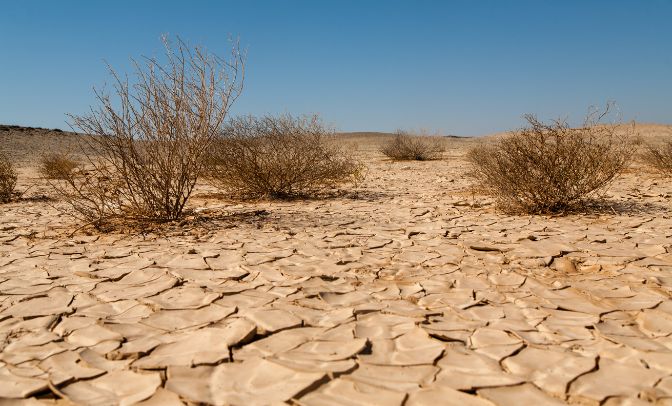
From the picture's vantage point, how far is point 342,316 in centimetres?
226

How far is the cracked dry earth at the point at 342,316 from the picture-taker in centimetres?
163

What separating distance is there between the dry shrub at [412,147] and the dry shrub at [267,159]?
9.88m

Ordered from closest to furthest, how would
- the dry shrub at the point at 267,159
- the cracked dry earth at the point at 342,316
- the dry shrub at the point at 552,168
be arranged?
the cracked dry earth at the point at 342,316 < the dry shrub at the point at 552,168 < the dry shrub at the point at 267,159

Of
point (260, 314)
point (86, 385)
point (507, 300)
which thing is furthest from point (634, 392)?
point (86, 385)

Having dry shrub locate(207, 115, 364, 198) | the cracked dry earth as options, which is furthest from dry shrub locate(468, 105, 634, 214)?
dry shrub locate(207, 115, 364, 198)

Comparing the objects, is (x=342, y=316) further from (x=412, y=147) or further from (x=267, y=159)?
(x=412, y=147)

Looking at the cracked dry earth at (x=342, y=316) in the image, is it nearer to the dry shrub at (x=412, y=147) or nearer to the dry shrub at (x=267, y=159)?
the dry shrub at (x=267, y=159)

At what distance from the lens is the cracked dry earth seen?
1.63 meters

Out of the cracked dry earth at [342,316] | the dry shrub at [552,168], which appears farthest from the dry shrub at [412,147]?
the cracked dry earth at [342,316]

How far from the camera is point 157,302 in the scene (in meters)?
2.52

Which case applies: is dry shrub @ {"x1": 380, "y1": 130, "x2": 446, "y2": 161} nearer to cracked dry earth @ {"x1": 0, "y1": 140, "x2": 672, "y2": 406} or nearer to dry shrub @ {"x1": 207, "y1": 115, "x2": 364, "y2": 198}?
dry shrub @ {"x1": 207, "y1": 115, "x2": 364, "y2": 198}

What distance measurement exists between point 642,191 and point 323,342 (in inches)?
252

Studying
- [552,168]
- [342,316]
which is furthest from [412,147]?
[342,316]

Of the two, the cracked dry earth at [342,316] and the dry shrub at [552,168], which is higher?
the dry shrub at [552,168]
